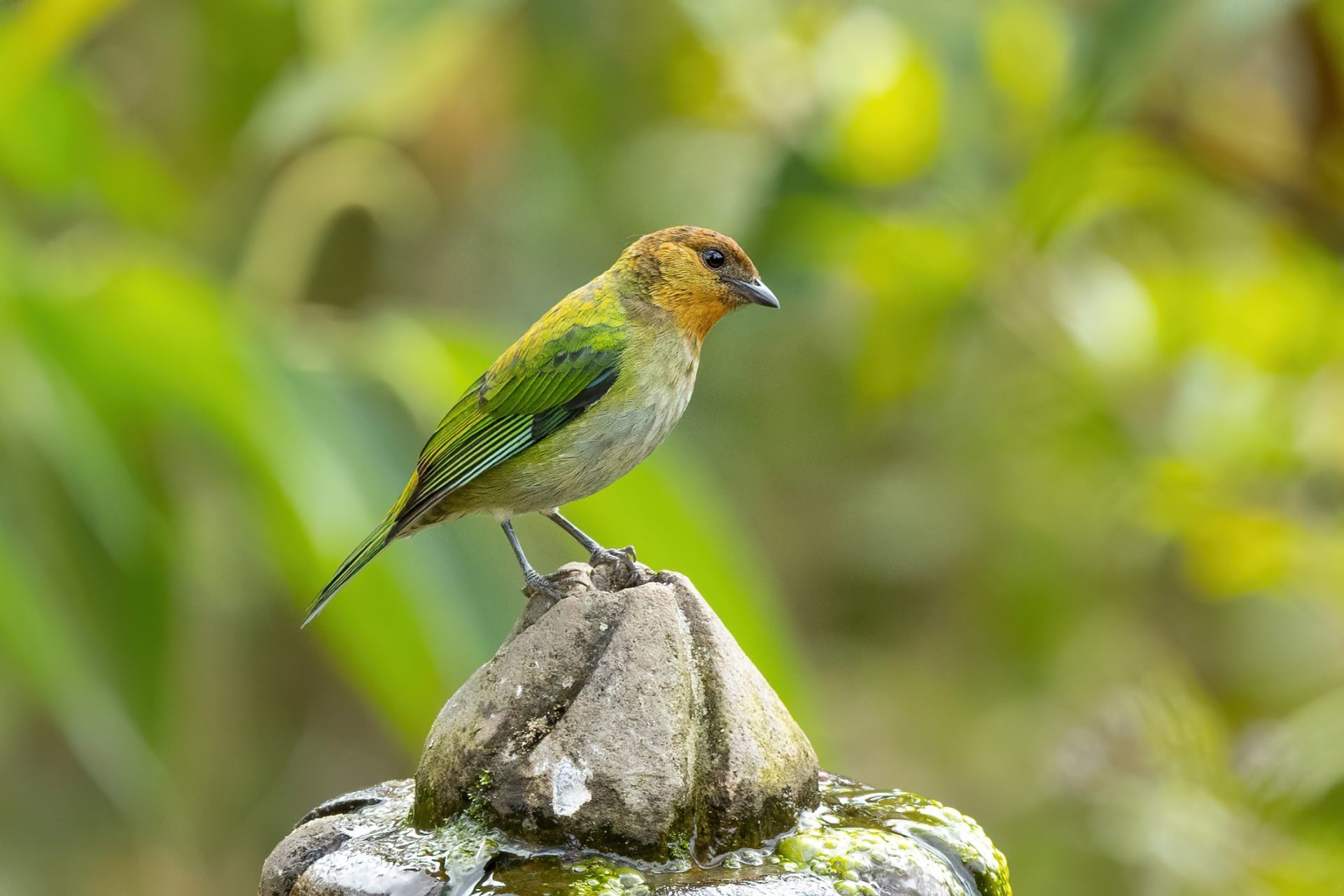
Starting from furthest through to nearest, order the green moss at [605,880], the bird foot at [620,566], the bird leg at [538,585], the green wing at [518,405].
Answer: the green wing at [518,405]
the bird foot at [620,566]
the bird leg at [538,585]
the green moss at [605,880]

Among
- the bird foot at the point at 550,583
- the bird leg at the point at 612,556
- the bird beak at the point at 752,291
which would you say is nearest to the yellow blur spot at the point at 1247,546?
the bird beak at the point at 752,291

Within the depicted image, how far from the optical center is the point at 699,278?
4102mm

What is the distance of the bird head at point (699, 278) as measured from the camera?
4.08 metres

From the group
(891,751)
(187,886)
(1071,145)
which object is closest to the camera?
(1071,145)

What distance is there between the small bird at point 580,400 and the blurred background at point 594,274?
0.53 meters

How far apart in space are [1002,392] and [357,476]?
4.29 m

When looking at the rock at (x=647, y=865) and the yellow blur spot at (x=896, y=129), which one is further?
the yellow blur spot at (x=896, y=129)

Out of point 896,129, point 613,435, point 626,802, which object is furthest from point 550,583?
point 896,129

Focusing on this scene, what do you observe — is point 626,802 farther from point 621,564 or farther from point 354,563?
point 354,563

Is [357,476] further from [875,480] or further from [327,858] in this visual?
[875,480]

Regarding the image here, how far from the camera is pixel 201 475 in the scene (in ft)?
22.1

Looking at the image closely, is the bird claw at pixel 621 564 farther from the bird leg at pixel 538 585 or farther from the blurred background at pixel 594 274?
the blurred background at pixel 594 274

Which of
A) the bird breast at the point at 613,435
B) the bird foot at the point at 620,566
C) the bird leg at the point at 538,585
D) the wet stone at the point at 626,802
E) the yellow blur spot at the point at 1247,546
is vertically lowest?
the wet stone at the point at 626,802

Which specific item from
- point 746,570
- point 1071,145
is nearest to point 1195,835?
point 746,570
